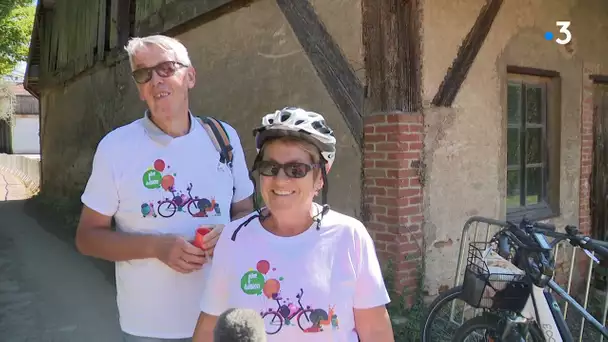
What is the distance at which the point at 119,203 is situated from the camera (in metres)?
2.01

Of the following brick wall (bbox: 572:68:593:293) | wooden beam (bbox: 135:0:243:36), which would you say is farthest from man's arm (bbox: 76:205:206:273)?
brick wall (bbox: 572:68:593:293)

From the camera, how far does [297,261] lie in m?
1.65

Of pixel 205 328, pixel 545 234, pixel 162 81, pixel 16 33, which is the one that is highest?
pixel 16 33

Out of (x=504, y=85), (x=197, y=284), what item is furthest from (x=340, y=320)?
(x=504, y=85)

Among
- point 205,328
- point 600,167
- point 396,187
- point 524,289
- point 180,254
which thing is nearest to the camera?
point 205,328

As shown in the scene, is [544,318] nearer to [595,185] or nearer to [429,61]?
[429,61]

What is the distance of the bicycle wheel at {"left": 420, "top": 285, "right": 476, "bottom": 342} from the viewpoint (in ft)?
12.1

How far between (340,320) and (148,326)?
79 centimetres

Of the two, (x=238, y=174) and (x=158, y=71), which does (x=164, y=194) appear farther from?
(x=158, y=71)

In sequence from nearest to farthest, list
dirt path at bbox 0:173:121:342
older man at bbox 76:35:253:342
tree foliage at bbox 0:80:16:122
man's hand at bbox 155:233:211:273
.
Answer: man's hand at bbox 155:233:211:273 → older man at bbox 76:35:253:342 → dirt path at bbox 0:173:121:342 → tree foliage at bbox 0:80:16:122

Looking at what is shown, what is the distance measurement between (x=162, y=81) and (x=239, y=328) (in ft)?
4.15

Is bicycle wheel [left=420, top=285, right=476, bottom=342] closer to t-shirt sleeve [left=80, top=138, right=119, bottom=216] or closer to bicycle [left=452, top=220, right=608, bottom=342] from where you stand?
bicycle [left=452, top=220, right=608, bottom=342]

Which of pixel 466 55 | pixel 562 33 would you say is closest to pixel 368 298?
pixel 466 55

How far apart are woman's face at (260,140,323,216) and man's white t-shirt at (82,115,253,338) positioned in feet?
1.40
